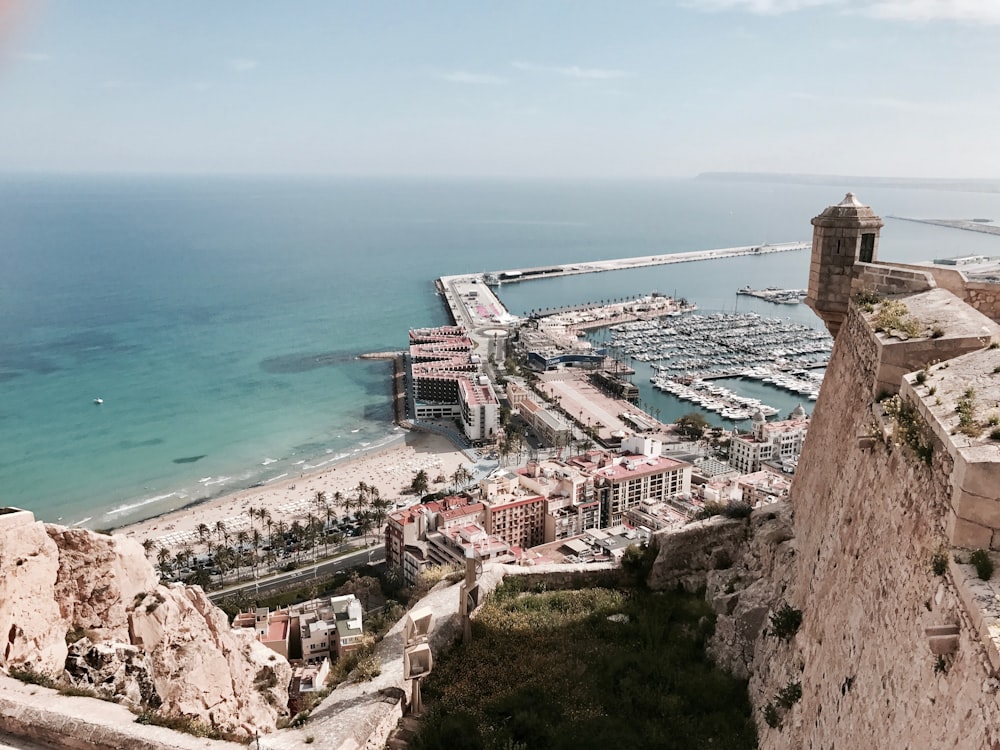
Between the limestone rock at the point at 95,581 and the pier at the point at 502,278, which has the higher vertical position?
the limestone rock at the point at 95,581

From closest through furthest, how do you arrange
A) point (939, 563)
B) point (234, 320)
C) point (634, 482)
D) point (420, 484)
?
point (939, 563) < point (634, 482) < point (420, 484) < point (234, 320)

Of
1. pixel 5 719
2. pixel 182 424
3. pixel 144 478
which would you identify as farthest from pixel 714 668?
pixel 182 424

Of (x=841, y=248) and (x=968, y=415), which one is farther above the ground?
(x=841, y=248)

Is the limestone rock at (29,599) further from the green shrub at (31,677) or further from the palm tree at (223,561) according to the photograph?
the palm tree at (223,561)

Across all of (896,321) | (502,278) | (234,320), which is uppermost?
(896,321)

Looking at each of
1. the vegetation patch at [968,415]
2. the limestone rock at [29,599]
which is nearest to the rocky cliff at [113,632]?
the limestone rock at [29,599]

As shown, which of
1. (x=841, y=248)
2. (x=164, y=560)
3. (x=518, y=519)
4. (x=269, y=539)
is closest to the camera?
(x=841, y=248)

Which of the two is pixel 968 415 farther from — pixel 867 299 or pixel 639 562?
pixel 639 562

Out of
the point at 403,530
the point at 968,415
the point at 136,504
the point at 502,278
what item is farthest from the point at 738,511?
the point at 502,278
